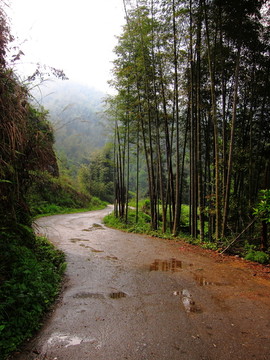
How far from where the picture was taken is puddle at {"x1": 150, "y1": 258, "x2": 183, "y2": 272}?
447cm

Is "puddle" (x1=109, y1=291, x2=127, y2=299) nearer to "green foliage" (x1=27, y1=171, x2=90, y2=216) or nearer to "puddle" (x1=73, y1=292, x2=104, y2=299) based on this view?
"puddle" (x1=73, y1=292, x2=104, y2=299)

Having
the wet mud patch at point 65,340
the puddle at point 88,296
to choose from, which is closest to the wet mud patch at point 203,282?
the puddle at point 88,296

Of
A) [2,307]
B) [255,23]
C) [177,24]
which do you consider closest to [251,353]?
[2,307]

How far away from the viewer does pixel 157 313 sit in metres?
2.73

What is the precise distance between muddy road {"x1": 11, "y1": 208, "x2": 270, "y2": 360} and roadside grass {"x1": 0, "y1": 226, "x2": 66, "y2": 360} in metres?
0.13

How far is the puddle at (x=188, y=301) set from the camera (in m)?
2.80

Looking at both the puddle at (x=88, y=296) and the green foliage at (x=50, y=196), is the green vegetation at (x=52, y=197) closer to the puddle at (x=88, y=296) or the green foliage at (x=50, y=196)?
the green foliage at (x=50, y=196)

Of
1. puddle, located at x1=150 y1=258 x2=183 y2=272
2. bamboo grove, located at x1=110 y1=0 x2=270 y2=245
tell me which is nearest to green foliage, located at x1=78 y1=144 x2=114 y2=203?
bamboo grove, located at x1=110 y1=0 x2=270 y2=245

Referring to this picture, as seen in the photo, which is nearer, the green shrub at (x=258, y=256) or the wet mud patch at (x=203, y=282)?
the wet mud patch at (x=203, y=282)

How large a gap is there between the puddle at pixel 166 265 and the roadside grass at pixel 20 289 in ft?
6.01

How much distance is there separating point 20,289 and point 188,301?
2145 mm

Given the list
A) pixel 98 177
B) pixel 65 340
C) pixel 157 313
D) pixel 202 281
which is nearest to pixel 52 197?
pixel 202 281

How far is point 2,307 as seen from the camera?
224 cm

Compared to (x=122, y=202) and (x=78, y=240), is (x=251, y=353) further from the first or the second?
(x=122, y=202)
